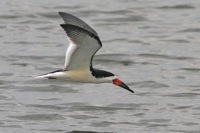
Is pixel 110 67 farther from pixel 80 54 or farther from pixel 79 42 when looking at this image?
pixel 79 42

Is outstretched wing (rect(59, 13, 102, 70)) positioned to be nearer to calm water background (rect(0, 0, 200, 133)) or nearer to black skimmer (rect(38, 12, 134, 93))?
black skimmer (rect(38, 12, 134, 93))

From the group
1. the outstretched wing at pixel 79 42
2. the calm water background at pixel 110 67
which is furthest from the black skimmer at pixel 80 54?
the calm water background at pixel 110 67

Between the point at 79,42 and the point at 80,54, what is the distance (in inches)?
18.5

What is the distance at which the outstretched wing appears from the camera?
40.9 ft

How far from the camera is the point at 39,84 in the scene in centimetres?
1652

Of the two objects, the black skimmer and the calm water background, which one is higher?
the black skimmer

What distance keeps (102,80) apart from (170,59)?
4728 mm

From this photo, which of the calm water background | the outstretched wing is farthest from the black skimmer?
the calm water background

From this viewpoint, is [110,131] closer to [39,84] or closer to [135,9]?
[39,84]

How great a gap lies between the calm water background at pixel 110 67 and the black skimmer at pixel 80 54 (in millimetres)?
749

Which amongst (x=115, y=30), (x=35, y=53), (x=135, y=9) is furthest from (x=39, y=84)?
(x=135, y=9)

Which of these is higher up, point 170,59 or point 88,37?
point 88,37

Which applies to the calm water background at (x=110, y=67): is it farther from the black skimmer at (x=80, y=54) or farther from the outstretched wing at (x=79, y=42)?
the outstretched wing at (x=79, y=42)

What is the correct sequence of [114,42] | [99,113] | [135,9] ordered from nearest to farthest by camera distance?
1. [99,113]
2. [114,42]
3. [135,9]
